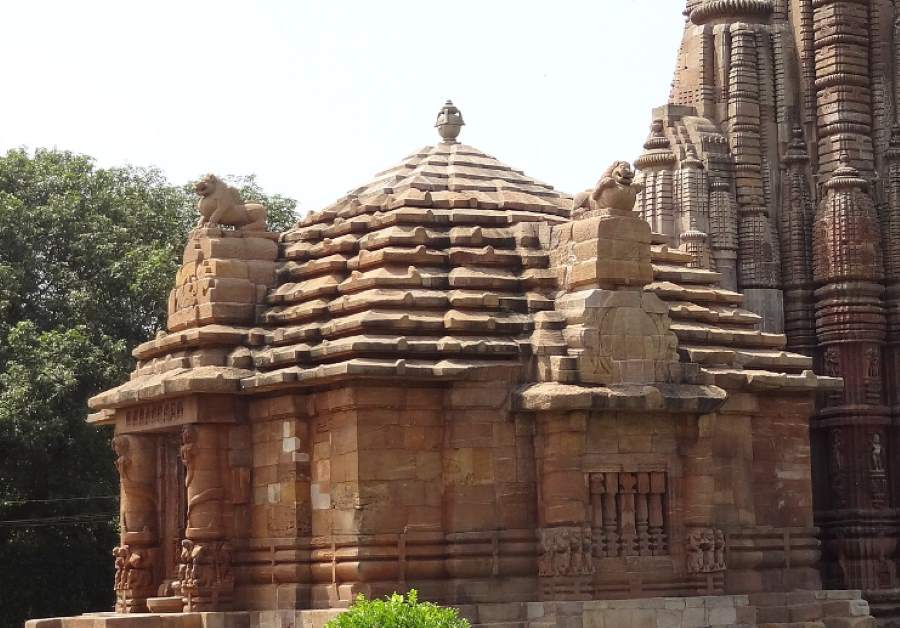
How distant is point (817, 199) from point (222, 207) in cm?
1186

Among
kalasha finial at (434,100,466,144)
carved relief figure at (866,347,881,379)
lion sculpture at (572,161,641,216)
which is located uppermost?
kalasha finial at (434,100,466,144)

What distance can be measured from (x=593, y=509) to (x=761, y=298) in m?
10.6

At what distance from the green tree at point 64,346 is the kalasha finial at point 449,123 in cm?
1130

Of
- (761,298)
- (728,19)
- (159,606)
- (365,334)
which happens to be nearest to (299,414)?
(365,334)

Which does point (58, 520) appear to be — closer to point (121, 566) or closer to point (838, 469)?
point (121, 566)

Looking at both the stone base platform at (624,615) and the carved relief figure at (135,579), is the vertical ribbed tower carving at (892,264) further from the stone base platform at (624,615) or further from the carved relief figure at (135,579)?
the carved relief figure at (135,579)

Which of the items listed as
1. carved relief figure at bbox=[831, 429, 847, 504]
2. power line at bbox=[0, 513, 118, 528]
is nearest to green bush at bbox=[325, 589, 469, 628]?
carved relief figure at bbox=[831, 429, 847, 504]

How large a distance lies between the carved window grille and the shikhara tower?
8827 mm

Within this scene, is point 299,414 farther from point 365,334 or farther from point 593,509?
point 593,509

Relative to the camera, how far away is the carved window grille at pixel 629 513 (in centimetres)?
2178

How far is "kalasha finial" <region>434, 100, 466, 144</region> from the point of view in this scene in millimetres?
25766

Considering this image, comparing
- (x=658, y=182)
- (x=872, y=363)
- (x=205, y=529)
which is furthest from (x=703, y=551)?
(x=658, y=182)

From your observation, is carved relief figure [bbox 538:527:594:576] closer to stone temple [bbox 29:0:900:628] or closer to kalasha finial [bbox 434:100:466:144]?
stone temple [bbox 29:0:900:628]

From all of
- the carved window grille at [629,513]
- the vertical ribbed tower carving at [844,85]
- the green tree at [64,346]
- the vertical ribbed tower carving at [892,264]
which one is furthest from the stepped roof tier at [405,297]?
the green tree at [64,346]
